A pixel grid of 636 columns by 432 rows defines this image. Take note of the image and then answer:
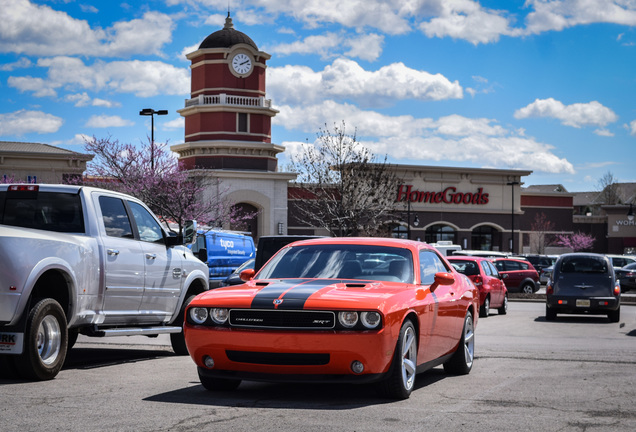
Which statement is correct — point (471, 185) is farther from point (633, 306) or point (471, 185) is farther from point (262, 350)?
point (262, 350)

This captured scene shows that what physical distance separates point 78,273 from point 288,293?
2.97 m

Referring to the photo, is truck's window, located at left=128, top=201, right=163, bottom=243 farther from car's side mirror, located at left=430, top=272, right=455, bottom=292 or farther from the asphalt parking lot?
car's side mirror, located at left=430, top=272, right=455, bottom=292

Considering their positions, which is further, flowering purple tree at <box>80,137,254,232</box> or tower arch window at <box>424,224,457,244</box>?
tower arch window at <box>424,224,457,244</box>

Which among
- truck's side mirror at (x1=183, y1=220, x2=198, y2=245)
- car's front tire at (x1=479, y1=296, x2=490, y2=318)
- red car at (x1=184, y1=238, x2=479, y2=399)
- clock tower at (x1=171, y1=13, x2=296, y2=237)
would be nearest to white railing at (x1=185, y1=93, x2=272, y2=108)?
clock tower at (x1=171, y1=13, x2=296, y2=237)

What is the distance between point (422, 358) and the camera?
8875 mm

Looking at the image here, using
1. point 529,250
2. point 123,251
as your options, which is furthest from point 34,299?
point 529,250

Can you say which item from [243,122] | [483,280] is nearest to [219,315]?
[483,280]

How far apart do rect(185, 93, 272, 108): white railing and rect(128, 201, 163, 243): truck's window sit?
176 ft

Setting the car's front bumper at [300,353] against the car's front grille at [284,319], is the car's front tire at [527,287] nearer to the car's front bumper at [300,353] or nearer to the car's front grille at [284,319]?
the car's front bumper at [300,353]

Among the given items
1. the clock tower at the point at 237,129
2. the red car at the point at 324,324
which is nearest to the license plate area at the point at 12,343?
the red car at the point at 324,324

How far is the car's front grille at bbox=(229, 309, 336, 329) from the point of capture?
7805mm

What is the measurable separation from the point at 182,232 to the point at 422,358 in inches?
206

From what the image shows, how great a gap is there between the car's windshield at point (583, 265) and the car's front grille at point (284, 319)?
54.0 feet

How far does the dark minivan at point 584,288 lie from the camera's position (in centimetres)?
2239
